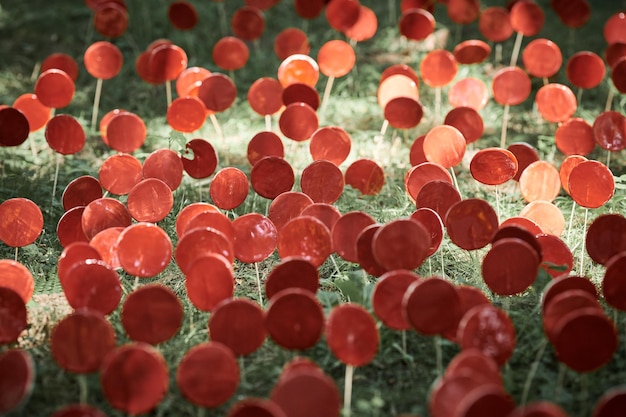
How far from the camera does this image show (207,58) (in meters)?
4.90

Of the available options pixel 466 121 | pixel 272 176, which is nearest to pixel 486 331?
pixel 272 176

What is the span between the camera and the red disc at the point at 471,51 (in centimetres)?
379

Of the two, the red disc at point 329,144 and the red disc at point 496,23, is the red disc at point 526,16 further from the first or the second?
the red disc at point 329,144

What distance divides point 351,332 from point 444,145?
121 centimetres

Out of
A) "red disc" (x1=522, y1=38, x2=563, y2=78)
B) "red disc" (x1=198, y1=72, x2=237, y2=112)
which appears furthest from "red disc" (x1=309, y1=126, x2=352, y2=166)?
"red disc" (x1=522, y1=38, x2=563, y2=78)

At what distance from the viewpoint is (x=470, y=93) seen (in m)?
3.60

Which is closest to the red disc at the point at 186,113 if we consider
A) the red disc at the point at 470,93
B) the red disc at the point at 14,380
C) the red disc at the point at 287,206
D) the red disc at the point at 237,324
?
the red disc at the point at 287,206

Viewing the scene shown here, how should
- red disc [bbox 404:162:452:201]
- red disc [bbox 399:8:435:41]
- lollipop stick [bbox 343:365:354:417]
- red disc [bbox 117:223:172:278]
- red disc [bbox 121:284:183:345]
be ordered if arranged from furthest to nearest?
red disc [bbox 399:8:435:41]
red disc [bbox 404:162:452:201]
red disc [bbox 117:223:172:278]
red disc [bbox 121:284:183:345]
lollipop stick [bbox 343:365:354:417]

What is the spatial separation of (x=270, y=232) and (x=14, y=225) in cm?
90

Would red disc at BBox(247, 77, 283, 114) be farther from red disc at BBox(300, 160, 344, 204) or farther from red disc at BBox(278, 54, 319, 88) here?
red disc at BBox(300, 160, 344, 204)

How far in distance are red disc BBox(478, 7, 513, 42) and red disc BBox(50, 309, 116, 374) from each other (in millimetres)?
2997

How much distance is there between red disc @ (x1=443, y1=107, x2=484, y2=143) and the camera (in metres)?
3.21

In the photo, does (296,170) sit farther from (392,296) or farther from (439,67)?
(392,296)

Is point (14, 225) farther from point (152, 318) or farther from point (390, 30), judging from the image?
point (390, 30)
